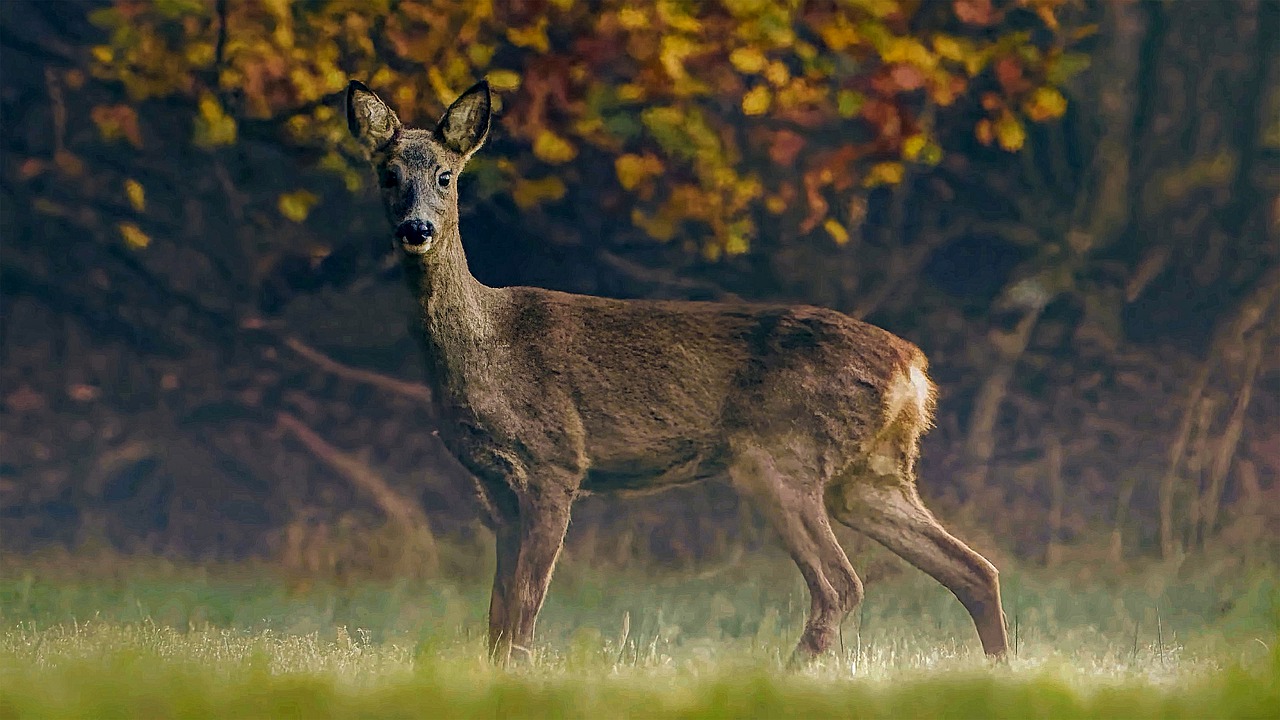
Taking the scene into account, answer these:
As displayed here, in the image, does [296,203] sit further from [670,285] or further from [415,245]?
[670,285]

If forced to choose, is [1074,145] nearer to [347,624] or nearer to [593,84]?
[593,84]

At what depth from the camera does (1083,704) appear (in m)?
5.88

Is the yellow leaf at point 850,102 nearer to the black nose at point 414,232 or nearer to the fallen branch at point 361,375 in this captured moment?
the black nose at point 414,232

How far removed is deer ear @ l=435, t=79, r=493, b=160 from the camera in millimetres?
7488

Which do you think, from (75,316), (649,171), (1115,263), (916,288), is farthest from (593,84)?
(75,316)

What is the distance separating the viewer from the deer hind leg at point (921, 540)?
7.70 metres

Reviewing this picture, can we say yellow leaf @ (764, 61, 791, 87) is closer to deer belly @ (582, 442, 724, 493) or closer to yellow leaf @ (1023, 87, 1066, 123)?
yellow leaf @ (1023, 87, 1066, 123)

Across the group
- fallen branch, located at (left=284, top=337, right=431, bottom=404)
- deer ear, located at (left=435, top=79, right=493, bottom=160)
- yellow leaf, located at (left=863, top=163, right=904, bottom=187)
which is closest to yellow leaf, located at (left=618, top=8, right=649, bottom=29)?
deer ear, located at (left=435, top=79, right=493, bottom=160)

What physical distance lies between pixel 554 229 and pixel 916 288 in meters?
2.41

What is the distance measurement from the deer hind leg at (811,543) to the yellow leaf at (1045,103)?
2.66 meters

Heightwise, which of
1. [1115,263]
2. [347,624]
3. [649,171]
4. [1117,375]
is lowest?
[347,624]

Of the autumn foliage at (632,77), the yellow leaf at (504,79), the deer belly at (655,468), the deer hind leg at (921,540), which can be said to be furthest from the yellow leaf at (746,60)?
the deer hind leg at (921,540)

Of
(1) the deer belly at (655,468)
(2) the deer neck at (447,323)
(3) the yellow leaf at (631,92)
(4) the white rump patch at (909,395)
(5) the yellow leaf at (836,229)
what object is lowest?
(1) the deer belly at (655,468)

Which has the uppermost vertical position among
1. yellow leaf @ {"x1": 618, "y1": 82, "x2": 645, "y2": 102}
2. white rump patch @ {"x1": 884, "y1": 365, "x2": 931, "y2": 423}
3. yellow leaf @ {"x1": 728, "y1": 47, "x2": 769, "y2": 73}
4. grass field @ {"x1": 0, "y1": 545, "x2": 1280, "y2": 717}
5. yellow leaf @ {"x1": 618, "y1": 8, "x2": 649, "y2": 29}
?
yellow leaf @ {"x1": 618, "y1": 8, "x2": 649, "y2": 29}
